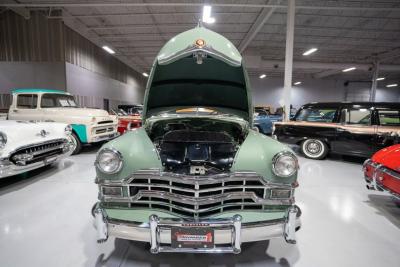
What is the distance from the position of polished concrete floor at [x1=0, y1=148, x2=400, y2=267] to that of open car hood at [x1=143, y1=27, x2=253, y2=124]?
151 centimetres

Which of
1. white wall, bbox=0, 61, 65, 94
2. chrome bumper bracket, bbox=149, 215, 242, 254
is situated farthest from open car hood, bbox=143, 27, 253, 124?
white wall, bbox=0, 61, 65, 94

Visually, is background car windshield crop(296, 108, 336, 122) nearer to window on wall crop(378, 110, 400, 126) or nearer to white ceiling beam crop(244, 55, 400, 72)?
window on wall crop(378, 110, 400, 126)

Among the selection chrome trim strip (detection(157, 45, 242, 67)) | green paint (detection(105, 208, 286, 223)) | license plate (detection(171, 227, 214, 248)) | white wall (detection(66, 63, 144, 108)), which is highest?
white wall (detection(66, 63, 144, 108))

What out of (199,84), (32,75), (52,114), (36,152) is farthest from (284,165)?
(32,75)

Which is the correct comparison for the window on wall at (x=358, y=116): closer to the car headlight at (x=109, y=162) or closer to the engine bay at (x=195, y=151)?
the engine bay at (x=195, y=151)

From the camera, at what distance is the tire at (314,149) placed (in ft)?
18.6

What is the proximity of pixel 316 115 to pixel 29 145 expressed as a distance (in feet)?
21.0

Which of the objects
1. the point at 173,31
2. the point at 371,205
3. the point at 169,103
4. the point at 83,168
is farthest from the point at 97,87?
the point at 371,205

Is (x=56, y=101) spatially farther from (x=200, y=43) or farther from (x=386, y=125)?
(x=386, y=125)

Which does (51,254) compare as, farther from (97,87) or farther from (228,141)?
(97,87)

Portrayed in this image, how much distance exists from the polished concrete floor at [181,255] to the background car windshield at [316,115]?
93.0 inches

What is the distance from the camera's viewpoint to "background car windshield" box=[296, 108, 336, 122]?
5618 millimetres

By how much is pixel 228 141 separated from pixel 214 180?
0.57 m

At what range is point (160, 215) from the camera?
1.62 meters
